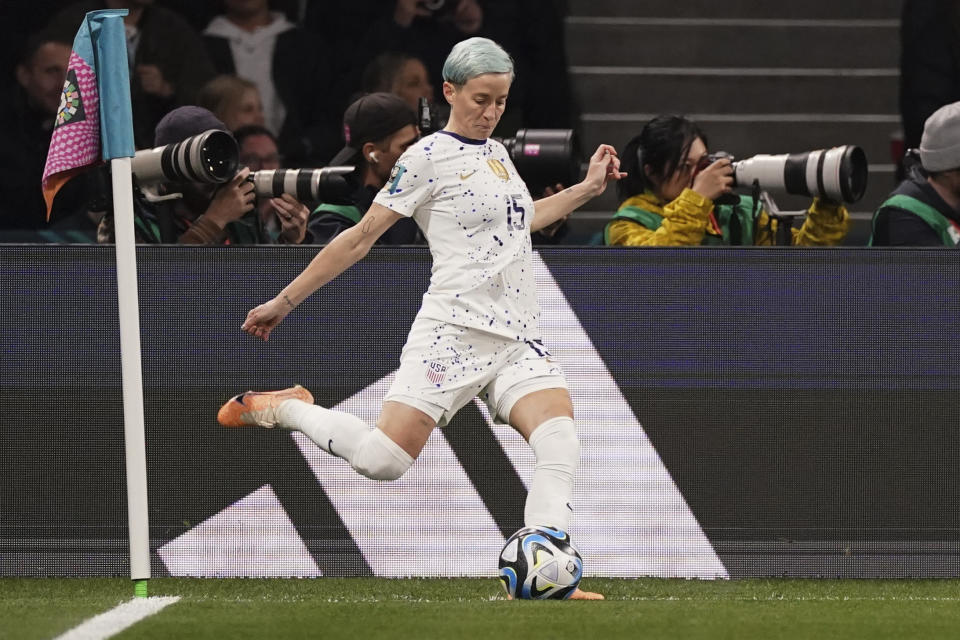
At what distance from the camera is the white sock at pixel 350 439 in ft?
17.6

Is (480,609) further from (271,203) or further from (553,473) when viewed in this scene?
(271,203)

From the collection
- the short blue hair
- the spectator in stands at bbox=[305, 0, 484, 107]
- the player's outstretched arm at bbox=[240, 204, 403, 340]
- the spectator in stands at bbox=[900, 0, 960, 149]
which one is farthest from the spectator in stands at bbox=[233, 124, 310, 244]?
the spectator in stands at bbox=[900, 0, 960, 149]

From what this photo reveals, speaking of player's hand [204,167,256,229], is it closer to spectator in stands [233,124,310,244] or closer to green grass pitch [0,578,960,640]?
spectator in stands [233,124,310,244]

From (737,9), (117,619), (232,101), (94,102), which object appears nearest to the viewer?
(117,619)

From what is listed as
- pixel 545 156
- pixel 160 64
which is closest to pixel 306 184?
pixel 545 156

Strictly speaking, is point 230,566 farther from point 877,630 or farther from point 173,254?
point 877,630

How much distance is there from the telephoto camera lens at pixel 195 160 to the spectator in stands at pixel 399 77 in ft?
8.22

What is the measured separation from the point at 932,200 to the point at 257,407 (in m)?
2.75

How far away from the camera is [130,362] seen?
543 centimetres

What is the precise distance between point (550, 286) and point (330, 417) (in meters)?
1.16

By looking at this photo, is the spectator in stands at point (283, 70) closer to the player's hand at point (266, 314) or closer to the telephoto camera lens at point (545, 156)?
the telephoto camera lens at point (545, 156)

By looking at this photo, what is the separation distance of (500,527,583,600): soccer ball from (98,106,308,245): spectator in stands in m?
1.99

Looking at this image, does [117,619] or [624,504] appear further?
[624,504]

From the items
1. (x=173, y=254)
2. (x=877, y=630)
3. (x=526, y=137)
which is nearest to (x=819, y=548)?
(x=877, y=630)
